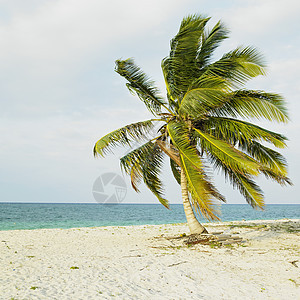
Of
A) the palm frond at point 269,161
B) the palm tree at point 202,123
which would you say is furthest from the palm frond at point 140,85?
the palm frond at point 269,161

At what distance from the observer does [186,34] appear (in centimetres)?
1020

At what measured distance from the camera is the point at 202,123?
1108cm

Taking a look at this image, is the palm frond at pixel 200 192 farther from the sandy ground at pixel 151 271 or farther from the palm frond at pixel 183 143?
the sandy ground at pixel 151 271

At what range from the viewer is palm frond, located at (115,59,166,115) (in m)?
11.0

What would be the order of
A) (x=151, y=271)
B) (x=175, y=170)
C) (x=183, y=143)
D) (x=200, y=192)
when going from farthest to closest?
(x=175, y=170) → (x=183, y=143) → (x=200, y=192) → (x=151, y=271)

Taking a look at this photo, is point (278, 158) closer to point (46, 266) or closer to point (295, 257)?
point (295, 257)

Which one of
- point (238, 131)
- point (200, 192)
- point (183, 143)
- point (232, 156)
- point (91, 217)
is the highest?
point (238, 131)

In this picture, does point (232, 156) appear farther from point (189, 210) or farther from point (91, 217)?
point (91, 217)

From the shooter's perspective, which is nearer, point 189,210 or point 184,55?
point 184,55

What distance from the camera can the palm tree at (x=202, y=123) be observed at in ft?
30.1

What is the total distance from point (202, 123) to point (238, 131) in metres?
1.70

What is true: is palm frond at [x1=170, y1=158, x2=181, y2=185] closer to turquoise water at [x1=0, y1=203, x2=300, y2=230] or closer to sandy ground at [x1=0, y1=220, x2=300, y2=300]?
turquoise water at [x1=0, y1=203, x2=300, y2=230]

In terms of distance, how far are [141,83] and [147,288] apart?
7535 mm

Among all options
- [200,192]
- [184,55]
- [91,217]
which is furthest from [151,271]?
[91,217]
